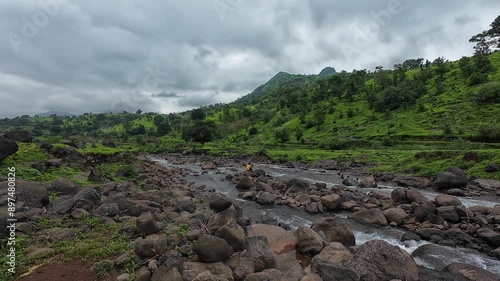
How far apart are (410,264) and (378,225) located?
8418 mm

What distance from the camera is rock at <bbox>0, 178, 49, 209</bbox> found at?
1419 centimetres

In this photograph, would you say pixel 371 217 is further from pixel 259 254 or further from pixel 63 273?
pixel 63 273

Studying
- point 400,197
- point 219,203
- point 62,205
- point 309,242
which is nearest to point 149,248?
point 309,242

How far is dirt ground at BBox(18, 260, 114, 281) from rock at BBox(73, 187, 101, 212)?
6130mm

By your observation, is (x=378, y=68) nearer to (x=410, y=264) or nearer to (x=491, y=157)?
(x=491, y=157)

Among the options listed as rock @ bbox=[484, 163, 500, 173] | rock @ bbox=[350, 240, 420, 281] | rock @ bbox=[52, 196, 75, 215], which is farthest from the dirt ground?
rock @ bbox=[484, 163, 500, 173]

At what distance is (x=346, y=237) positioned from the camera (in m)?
Answer: 14.0

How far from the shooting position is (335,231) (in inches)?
549

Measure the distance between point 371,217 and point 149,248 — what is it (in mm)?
15703

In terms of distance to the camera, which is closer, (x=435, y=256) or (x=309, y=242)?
(x=309, y=242)

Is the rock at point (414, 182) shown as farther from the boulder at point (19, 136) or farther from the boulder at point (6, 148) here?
the boulder at point (19, 136)

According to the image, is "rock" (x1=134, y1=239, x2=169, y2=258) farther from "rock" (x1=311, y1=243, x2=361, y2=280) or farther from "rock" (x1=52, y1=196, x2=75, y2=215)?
"rock" (x1=52, y1=196, x2=75, y2=215)

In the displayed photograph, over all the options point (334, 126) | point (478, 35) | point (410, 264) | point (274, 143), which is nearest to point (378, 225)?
point (410, 264)

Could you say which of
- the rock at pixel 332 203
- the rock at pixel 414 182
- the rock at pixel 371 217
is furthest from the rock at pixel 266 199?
the rock at pixel 414 182
